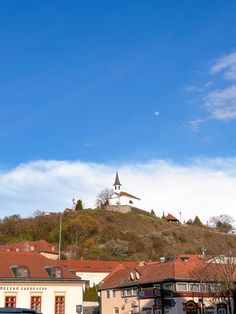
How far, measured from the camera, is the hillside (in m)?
101

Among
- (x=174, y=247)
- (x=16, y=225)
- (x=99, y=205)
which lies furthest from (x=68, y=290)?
(x=99, y=205)

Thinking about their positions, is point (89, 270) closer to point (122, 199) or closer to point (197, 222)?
point (122, 199)

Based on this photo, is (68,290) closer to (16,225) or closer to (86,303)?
(86,303)

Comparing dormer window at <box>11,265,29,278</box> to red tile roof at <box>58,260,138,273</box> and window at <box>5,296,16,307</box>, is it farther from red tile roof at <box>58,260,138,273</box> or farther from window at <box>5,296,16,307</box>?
red tile roof at <box>58,260,138,273</box>

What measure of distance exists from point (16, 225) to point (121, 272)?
56.2 metres

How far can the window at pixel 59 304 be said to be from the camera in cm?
4690

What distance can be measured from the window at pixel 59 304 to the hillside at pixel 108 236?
1877 inches

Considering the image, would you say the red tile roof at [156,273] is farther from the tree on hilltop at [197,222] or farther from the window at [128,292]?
the tree on hilltop at [197,222]

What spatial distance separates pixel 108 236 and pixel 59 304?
201ft

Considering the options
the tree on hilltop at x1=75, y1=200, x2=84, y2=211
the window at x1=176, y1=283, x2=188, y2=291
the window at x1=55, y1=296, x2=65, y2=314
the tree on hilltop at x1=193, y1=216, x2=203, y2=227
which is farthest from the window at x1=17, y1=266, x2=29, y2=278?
the tree on hilltop at x1=193, y1=216, x2=203, y2=227

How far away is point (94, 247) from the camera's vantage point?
101188mm

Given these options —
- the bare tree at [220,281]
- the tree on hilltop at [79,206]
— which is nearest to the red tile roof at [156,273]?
the bare tree at [220,281]

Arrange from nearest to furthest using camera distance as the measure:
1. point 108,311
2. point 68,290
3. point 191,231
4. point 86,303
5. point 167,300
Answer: point 167,300 → point 68,290 → point 108,311 → point 86,303 → point 191,231

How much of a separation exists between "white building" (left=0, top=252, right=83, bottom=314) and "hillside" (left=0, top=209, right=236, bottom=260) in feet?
154
